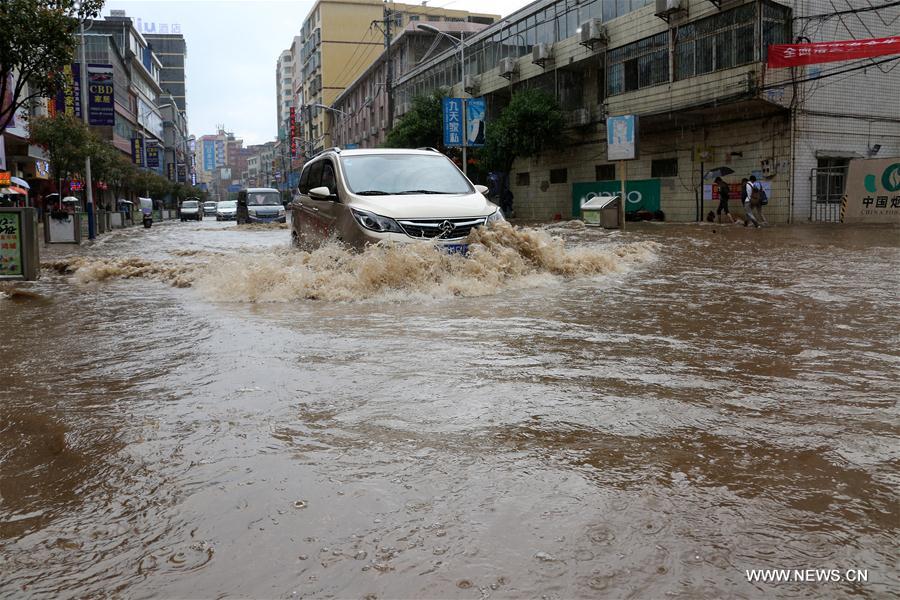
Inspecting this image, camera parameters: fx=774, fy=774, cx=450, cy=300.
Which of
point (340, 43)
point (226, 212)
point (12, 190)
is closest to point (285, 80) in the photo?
point (340, 43)

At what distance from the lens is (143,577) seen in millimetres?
2180

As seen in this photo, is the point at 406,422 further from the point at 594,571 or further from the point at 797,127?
the point at 797,127

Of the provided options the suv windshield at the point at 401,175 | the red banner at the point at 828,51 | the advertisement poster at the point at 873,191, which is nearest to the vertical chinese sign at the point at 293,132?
the red banner at the point at 828,51

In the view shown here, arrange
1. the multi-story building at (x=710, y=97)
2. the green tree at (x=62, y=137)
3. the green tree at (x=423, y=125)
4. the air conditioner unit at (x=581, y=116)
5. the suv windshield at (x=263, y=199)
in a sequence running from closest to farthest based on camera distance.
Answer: the multi-story building at (x=710, y=97) → the green tree at (x=62, y=137) → the air conditioner unit at (x=581, y=116) → the suv windshield at (x=263, y=199) → the green tree at (x=423, y=125)

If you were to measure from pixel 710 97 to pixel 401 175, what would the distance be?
19.6 m

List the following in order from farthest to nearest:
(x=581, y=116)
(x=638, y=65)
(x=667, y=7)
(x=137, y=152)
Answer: (x=137, y=152), (x=581, y=116), (x=638, y=65), (x=667, y=7)

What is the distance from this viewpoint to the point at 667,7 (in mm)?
27297

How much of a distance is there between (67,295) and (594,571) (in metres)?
8.89

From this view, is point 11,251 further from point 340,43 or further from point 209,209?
point 340,43

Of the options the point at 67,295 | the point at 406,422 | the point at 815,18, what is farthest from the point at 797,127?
the point at 406,422

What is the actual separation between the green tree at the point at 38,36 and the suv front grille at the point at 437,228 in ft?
28.1

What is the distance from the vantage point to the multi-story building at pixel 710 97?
2489cm

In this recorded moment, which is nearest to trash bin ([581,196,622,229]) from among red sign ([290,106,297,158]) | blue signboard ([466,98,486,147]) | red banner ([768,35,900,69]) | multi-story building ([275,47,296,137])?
red banner ([768,35,900,69])

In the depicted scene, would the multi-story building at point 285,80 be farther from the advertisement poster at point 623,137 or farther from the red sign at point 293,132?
the advertisement poster at point 623,137
